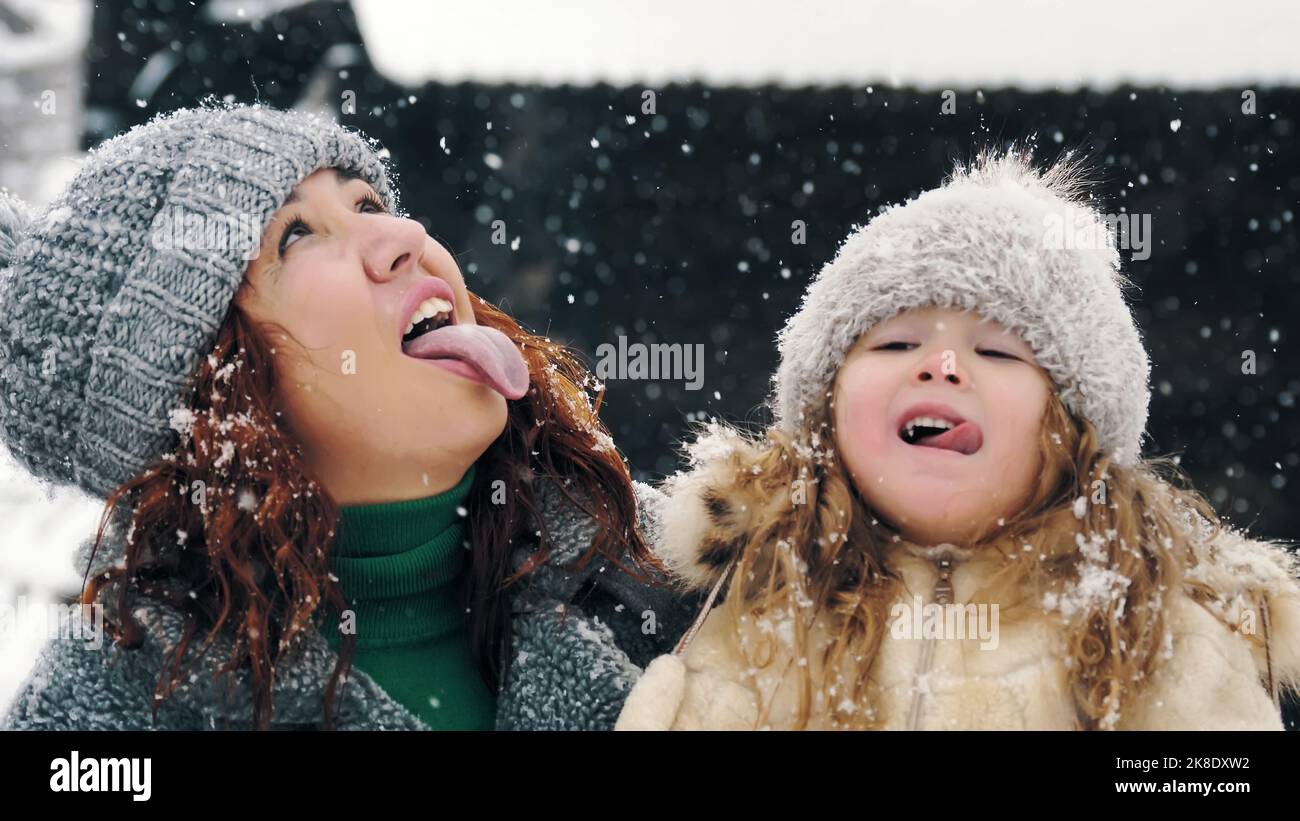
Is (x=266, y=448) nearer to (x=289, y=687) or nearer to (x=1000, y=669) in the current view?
(x=289, y=687)

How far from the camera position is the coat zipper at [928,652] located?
1485 millimetres

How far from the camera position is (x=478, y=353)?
1.72 meters

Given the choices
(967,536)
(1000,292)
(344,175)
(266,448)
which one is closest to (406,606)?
(266,448)

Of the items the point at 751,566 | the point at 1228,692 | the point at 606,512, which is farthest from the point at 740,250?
the point at 1228,692

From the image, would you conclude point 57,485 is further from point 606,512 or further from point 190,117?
point 606,512


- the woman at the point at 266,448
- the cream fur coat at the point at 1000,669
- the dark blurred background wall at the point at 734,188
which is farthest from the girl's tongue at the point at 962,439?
the dark blurred background wall at the point at 734,188

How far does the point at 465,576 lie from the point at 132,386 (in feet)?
1.80

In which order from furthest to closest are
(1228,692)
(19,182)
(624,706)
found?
1. (19,182)
2. (624,706)
3. (1228,692)

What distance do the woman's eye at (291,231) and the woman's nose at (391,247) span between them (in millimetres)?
88

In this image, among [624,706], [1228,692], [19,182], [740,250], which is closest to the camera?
[1228,692]

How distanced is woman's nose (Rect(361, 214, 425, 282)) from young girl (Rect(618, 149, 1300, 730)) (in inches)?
20.4

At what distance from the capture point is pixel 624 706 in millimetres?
1558

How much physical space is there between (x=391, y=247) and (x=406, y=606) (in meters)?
0.52
